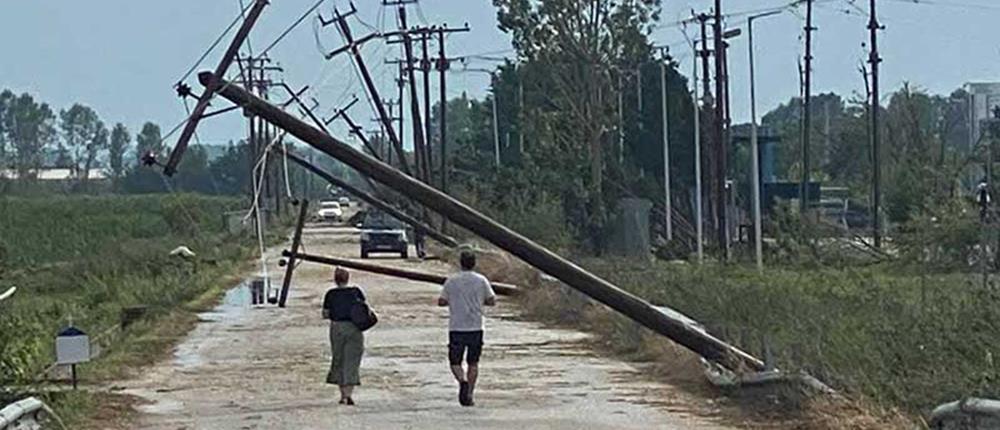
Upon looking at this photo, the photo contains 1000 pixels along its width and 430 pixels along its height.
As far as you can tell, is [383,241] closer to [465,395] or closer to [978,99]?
[978,99]

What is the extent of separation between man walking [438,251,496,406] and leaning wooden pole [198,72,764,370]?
1.90 metres

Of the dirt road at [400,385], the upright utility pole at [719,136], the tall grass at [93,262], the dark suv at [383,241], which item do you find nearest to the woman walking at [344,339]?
the dirt road at [400,385]

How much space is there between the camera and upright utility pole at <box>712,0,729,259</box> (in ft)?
179

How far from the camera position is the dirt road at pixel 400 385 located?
766 inches

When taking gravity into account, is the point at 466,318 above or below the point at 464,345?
above

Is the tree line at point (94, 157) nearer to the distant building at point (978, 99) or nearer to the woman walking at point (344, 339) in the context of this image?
the distant building at point (978, 99)

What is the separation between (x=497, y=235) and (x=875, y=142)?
47.0 m

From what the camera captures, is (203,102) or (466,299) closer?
(466,299)

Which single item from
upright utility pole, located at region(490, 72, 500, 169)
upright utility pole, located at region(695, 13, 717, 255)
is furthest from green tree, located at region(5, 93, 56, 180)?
upright utility pole, located at region(695, 13, 717, 255)

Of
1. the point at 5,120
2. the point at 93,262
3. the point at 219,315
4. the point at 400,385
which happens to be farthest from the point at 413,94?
the point at 5,120

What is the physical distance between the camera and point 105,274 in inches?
2270

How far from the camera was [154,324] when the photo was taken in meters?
35.6

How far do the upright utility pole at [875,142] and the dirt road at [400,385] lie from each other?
28566 mm

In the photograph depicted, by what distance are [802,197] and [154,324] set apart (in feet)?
124
